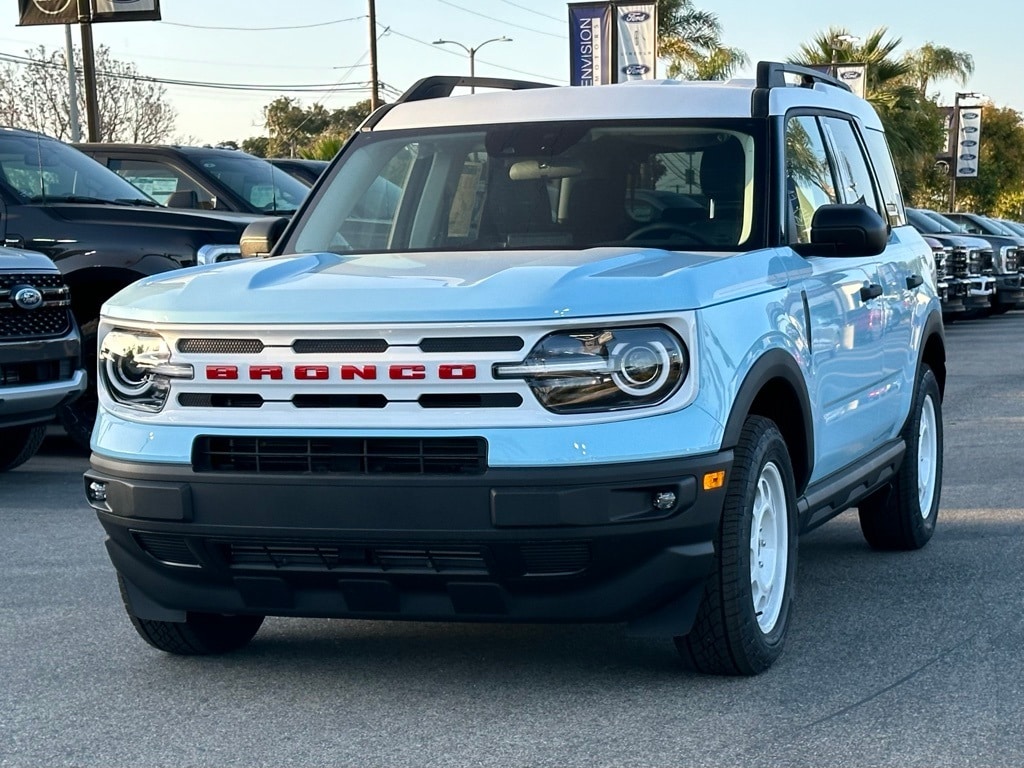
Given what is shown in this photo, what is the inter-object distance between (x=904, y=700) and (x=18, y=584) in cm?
371

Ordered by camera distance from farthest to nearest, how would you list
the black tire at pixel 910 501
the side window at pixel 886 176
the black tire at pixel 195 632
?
the side window at pixel 886 176 < the black tire at pixel 910 501 < the black tire at pixel 195 632

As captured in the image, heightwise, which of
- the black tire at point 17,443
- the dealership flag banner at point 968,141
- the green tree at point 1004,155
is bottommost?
the green tree at point 1004,155

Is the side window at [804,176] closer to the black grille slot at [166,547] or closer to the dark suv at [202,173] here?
the black grille slot at [166,547]

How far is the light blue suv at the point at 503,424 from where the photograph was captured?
447cm

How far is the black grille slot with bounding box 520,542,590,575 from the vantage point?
4504mm

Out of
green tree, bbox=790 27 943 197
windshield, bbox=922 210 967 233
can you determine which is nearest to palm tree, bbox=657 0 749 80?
green tree, bbox=790 27 943 197

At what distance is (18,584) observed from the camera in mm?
6781

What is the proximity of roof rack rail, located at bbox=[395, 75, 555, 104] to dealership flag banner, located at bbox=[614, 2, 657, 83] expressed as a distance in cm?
1955

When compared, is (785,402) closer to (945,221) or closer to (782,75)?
(782,75)

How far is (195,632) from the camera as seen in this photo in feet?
17.5

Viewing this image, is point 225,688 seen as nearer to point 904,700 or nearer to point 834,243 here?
point 904,700

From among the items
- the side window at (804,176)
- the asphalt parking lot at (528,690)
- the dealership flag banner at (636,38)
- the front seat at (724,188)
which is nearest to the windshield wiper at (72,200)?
the asphalt parking lot at (528,690)

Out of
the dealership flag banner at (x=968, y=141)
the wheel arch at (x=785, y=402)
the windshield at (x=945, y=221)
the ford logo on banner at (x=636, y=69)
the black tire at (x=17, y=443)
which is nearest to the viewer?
the wheel arch at (x=785, y=402)

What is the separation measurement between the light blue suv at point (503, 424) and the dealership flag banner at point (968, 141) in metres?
55.1
